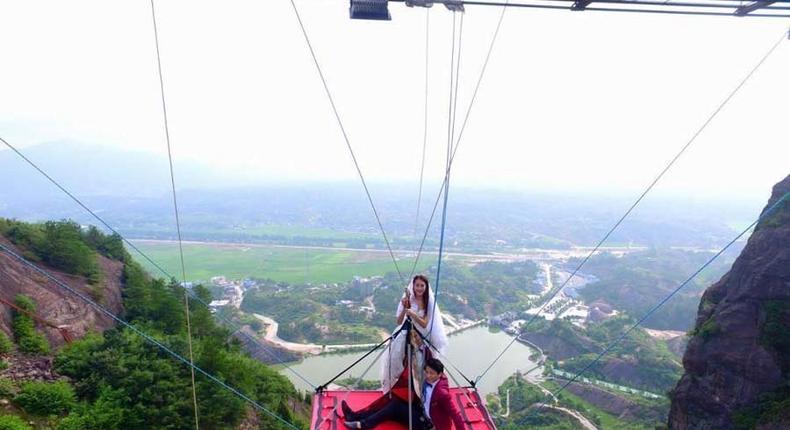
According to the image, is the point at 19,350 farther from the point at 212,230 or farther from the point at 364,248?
the point at 212,230

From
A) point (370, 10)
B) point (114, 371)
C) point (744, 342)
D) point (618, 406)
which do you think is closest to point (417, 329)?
point (370, 10)

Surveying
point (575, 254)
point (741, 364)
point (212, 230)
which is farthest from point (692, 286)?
point (212, 230)

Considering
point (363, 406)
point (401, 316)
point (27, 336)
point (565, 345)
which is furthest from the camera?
point (565, 345)

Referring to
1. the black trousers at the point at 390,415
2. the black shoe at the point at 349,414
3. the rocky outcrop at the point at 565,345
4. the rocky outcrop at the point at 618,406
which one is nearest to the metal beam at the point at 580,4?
the black trousers at the point at 390,415

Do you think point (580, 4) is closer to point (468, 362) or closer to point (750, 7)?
point (750, 7)

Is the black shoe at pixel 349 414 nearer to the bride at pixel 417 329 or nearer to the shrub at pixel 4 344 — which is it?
the bride at pixel 417 329

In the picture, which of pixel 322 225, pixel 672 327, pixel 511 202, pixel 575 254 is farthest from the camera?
pixel 511 202

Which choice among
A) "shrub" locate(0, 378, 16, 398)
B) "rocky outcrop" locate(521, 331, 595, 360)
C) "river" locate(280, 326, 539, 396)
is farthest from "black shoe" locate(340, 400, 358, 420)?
"rocky outcrop" locate(521, 331, 595, 360)
